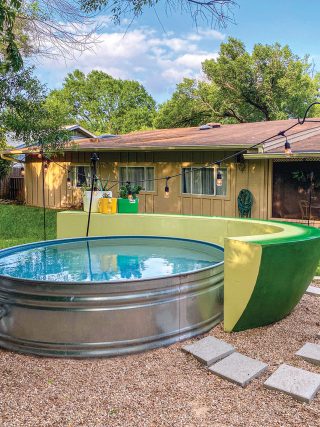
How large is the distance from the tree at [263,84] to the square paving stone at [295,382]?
23005mm

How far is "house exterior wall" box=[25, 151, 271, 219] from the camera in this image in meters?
11.4

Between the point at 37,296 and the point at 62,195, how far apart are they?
1303 cm

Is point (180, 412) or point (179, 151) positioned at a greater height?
point (179, 151)

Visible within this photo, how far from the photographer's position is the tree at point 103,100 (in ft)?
132

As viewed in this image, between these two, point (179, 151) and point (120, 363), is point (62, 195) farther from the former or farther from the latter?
point (120, 363)

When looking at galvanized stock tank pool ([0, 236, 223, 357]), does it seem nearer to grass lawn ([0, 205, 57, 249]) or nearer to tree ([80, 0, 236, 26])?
tree ([80, 0, 236, 26])

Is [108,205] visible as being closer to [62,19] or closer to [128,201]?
[128,201]

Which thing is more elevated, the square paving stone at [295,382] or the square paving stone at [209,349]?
the square paving stone at [209,349]

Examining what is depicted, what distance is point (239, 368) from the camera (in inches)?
129

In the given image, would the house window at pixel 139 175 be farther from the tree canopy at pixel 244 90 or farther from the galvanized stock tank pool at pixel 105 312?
the tree canopy at pixel 244 90

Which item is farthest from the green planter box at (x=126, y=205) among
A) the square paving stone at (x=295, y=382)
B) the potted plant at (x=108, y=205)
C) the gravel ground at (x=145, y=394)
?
the square paving stone at (x=295, y=382)

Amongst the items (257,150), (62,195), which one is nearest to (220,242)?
(257,150)

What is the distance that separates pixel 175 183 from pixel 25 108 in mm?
5913

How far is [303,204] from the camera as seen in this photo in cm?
1183
